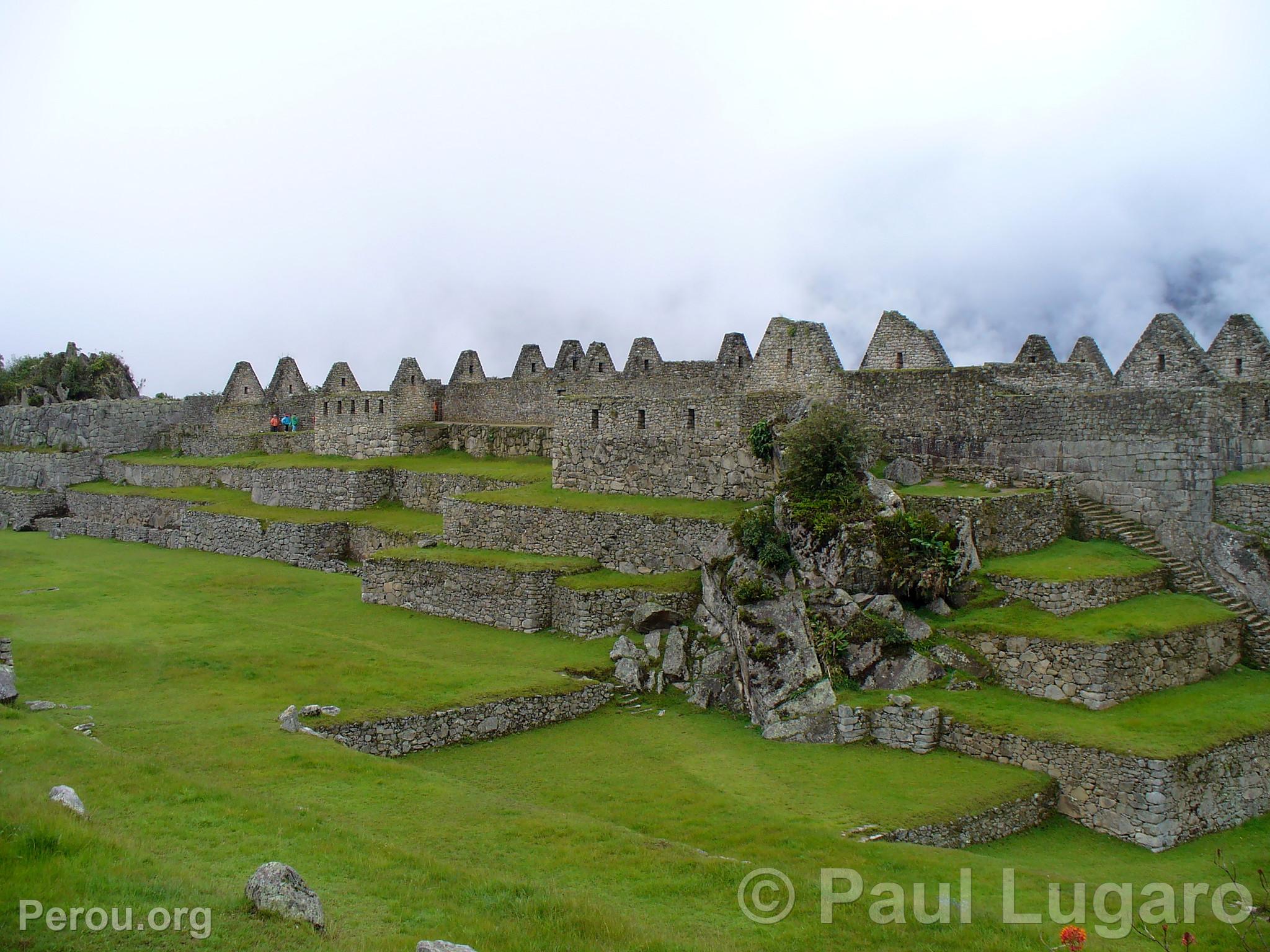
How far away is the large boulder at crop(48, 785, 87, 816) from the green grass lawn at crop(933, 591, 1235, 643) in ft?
46.2

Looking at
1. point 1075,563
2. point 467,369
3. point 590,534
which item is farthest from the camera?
point 467,369

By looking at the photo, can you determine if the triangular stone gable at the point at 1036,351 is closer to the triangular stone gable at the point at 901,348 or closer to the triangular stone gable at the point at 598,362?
the triangular stone gable at the point at 901,348

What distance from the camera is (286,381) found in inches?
2010

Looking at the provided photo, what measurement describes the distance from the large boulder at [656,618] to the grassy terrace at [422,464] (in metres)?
10.1

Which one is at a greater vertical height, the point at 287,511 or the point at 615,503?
the point at 615,503

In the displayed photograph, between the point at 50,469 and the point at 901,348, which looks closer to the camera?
the point at 901,348

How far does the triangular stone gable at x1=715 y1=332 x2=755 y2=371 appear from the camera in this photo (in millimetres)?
30406

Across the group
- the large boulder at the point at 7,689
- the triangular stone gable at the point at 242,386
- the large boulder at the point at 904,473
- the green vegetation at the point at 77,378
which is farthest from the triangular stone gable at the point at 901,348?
the green vegetation at the point at 77,378

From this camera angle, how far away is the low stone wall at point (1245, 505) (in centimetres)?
2014

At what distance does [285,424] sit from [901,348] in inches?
1305

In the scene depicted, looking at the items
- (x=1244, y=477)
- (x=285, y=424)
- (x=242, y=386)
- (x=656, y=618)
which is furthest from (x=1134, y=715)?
(x=242, y=386)

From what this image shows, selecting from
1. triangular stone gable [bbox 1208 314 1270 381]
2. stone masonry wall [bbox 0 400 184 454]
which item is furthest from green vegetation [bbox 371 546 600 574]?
stone masonry wall [bbox 0 400 184 454]

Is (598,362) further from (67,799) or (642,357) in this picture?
(67,799)

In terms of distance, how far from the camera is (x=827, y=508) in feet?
64.1
